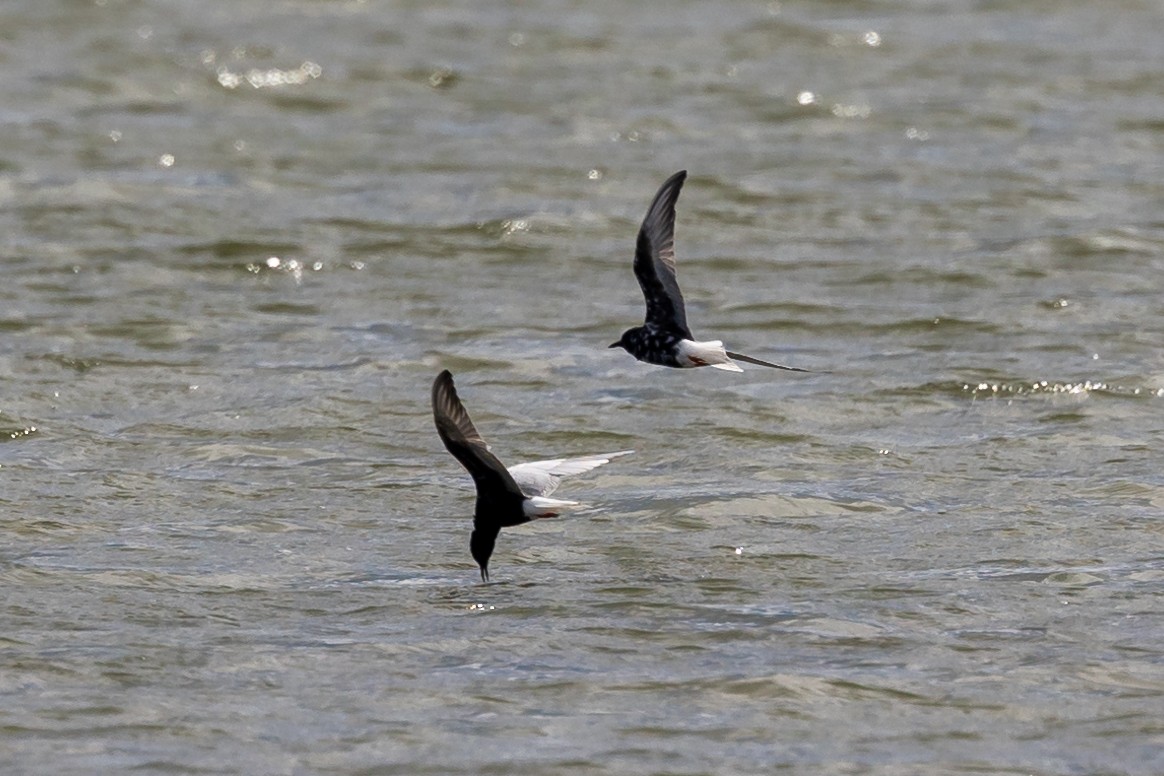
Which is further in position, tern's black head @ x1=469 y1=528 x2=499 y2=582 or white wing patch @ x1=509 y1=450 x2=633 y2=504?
white wing patch @ x1=509 y1=450 x2=633 y2=504

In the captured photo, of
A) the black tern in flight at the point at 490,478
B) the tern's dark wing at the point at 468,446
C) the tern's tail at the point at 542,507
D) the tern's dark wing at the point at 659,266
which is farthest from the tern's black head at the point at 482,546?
the tern's dark wing at the point at 659,266

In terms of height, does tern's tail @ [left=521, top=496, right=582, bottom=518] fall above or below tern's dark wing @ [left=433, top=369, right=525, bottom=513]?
below

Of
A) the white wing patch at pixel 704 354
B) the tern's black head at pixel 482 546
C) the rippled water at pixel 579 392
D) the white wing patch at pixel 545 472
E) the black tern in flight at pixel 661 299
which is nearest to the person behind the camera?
the rippled water at pixel 579 392

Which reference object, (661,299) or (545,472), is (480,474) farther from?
(661,299)

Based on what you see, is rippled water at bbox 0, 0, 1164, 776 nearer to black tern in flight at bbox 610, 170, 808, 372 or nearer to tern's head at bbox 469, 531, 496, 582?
tern's head at bbox 469, 531, 496, 582

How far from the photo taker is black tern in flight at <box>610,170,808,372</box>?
10.2 m

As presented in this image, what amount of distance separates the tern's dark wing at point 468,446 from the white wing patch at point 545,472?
0.70 feet

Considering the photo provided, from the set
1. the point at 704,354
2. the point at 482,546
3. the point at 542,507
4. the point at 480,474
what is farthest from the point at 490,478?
the point at 704,354

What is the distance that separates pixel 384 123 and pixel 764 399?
27.3 ft

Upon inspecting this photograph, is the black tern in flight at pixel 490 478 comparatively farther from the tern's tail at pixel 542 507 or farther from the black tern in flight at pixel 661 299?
the black tern in flight at pixel 661 299

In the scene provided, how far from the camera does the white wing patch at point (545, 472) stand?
928cm

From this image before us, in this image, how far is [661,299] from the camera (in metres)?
10.3

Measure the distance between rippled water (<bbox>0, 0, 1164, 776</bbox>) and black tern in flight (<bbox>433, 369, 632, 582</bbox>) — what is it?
13.0 inches

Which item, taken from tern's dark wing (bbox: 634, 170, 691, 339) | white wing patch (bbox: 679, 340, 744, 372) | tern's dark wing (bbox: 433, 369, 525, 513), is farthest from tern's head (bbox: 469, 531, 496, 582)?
tern's dark wing (bbox: 634, 170, 691, 339)
